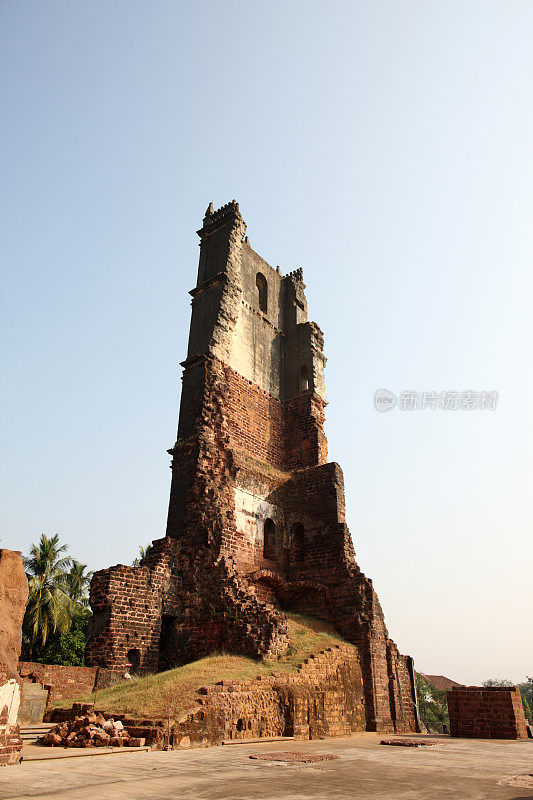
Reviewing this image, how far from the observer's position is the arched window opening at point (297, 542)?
16781 mm

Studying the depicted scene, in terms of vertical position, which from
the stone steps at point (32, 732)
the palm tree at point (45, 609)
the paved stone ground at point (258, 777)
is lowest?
the paved stone ground at point (258, 777)

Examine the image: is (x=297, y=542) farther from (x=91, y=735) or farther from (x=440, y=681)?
(x=440, y=681)

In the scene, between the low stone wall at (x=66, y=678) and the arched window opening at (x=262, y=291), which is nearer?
the low stone wall at (x=66, y=678)

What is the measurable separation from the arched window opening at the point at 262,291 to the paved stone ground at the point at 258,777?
16.1m

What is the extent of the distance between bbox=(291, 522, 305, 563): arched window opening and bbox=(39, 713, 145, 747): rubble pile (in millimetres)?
9552

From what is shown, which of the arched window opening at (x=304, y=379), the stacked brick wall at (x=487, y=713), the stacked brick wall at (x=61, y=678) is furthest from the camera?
the arched window opening at (x=304, y=379)

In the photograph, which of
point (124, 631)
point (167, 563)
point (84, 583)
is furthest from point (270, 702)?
point (84, 583)

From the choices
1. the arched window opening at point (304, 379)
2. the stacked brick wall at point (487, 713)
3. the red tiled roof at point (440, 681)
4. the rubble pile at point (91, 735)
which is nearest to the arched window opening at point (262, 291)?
A: the arched window opening at point (304, 379)

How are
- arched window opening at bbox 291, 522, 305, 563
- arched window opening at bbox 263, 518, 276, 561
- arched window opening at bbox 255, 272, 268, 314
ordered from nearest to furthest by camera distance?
arched window opening at bbox 263, 518, 276, 561 < arched window opening at bbox 291, 522, 305, 563 < arched window opening at bbox 255, 272, 268, 314

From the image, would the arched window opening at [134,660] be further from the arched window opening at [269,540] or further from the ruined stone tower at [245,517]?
the arched window opening at [269,540]

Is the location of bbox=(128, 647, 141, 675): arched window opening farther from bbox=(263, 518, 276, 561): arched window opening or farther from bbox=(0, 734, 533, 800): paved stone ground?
bbox=(0, 734, 533, 800): paved stone ground

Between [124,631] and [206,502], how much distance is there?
143 inches

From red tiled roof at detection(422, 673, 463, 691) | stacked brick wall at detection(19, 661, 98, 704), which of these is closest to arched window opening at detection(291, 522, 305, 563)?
stacked brick wall at detection(19, 661, 98, 704)

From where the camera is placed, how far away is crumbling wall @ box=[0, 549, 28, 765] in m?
5.41
